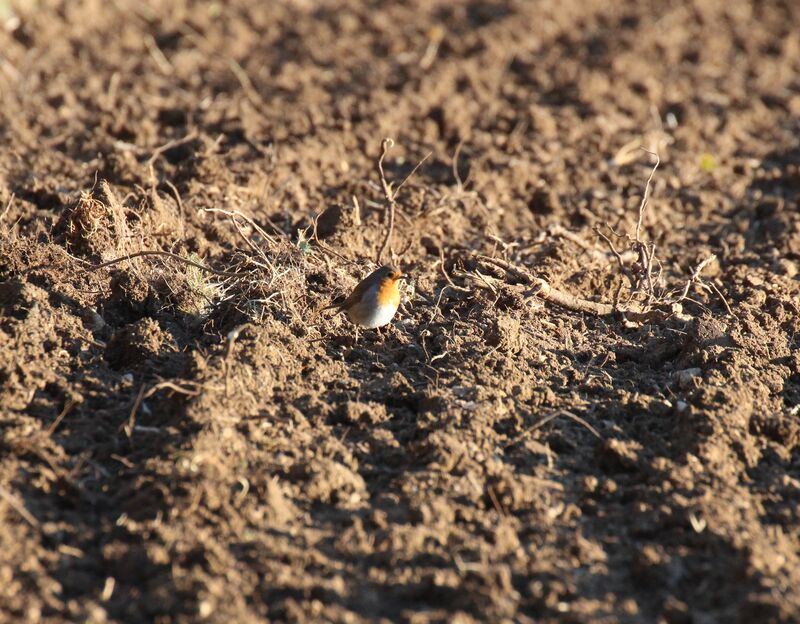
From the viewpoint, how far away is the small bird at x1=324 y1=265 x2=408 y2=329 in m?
4.45

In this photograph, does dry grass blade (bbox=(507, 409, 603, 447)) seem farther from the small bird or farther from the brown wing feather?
the brown wing feather

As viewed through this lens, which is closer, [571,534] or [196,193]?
[571,534]

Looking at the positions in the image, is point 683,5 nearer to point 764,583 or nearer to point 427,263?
point 427,263

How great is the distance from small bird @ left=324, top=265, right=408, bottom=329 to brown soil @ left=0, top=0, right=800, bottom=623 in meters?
0.17

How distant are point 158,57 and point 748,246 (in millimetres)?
4998

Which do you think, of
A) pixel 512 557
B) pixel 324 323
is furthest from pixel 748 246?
pixel 512 557

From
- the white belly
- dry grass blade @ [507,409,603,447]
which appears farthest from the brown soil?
the white belly

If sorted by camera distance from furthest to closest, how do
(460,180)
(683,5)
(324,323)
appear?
1. (683,5)
2. (460,180)
3. (324,323)

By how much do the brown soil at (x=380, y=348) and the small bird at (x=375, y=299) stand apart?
0.17m

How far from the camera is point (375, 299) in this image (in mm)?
4449

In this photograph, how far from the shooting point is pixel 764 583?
3.16m

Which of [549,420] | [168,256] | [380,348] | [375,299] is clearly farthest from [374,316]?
[168,256]

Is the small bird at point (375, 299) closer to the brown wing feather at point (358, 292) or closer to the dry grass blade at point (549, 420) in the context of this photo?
the brown wing feather at point (358, 292)

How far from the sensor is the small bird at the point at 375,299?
175 inches
